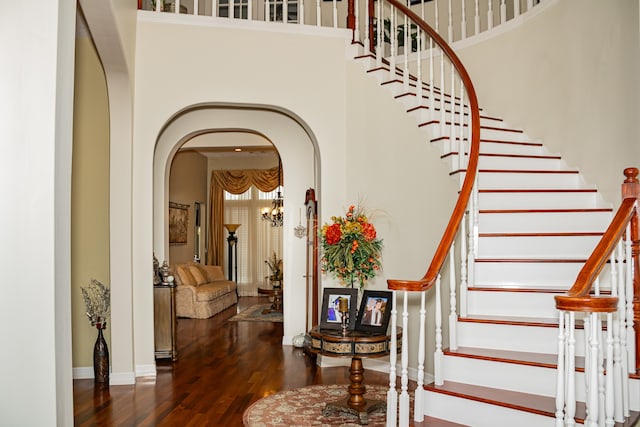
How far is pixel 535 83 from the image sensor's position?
19.8ft

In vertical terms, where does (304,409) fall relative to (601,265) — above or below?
below

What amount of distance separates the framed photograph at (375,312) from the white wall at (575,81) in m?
2.16

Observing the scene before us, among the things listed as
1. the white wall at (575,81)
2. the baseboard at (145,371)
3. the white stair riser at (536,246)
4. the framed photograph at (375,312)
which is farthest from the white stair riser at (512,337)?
the baseboard at (145,371)

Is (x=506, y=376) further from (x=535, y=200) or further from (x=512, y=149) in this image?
(x=512, y=149)

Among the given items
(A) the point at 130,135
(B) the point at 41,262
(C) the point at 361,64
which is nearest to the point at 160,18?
(A) the point at 130,135

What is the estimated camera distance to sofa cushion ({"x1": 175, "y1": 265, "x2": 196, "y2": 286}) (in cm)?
1016

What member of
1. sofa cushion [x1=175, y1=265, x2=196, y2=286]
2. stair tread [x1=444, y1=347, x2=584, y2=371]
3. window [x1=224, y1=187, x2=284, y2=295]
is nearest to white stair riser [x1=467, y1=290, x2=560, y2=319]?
stair tread [x1=444, y1=347, x2=584, y2=371]

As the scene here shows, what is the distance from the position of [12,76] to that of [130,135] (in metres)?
3.32

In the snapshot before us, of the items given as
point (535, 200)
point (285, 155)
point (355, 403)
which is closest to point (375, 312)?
point (355, 403)

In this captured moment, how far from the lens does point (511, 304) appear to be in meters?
4.10

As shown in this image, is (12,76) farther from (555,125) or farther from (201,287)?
(201,287)

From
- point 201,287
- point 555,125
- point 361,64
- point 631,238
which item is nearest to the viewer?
point 631,238

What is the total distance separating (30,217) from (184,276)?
26.4 feet

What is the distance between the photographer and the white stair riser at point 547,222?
4.64 meters
